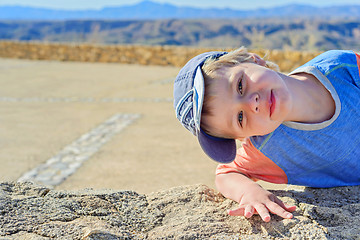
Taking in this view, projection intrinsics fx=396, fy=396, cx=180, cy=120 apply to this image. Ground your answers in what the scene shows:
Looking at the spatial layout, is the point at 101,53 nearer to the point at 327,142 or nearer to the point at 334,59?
the point at 334,59

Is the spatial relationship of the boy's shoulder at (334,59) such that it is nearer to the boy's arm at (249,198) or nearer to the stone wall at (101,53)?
the boy's arm at (249,198)

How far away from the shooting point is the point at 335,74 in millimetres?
2070

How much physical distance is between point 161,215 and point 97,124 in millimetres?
4101

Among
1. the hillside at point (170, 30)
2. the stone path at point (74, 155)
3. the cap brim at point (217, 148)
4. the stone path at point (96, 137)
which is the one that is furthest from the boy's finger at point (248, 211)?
the hillside at point (170, 30)

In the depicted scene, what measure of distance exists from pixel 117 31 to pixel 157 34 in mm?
17802

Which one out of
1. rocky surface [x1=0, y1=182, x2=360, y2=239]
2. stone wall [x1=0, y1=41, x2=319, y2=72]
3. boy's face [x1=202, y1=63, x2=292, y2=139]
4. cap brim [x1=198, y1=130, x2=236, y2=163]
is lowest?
stone wall [x1=0, y1=41, x2=319, y2=72]

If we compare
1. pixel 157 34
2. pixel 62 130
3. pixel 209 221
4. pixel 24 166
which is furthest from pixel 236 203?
pixel 157 34

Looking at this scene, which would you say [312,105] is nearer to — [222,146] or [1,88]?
[222,146]

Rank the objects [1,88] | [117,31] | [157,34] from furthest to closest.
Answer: [117,31]
[157,34]
[1,88]

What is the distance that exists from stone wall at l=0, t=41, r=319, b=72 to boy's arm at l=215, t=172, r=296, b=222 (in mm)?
10009

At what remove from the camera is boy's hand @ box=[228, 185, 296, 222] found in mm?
1596

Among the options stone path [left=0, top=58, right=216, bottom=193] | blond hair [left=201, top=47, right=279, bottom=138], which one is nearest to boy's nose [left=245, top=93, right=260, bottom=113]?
blond hair [left=201, top=47, right=279, bottom=138]

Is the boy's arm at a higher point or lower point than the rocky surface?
higher

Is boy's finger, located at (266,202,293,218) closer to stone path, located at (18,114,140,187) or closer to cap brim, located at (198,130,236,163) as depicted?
cap brim, located at (198,130,236,163)
